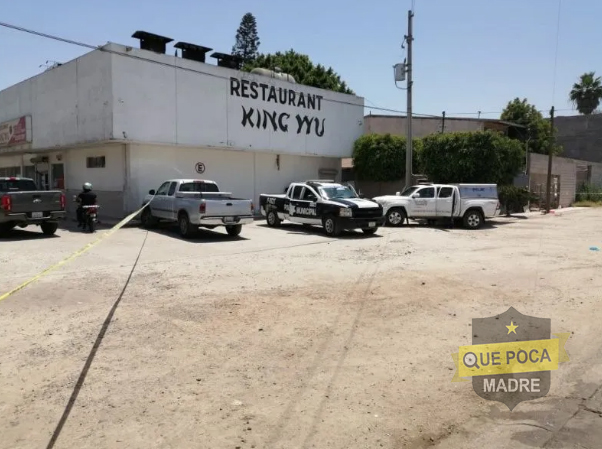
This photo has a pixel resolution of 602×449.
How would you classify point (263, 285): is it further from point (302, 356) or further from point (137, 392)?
point (137, 392)

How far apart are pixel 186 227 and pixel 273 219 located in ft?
15.6

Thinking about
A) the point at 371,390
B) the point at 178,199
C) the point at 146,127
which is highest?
the point at 146,127

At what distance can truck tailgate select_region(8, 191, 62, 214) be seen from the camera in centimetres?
1479

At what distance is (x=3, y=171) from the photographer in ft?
108

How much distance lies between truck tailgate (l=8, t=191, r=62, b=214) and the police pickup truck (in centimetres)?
764

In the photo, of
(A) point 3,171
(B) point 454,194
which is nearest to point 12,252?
(B) point 454,194

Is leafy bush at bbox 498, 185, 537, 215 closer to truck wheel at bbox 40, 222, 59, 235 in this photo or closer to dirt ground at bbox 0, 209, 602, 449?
dirt ground at bbox 0, 209, 602, 449

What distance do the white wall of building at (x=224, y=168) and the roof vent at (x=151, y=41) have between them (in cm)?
459

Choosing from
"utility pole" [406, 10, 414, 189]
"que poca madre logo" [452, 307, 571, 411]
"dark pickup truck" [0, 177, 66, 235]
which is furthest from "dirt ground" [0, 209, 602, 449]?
"utility pole" [406, 10, 414, 189]

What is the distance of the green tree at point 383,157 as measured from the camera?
28578 mm

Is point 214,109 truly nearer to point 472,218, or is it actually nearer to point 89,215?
point 89,215

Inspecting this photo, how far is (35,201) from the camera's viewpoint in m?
15.2

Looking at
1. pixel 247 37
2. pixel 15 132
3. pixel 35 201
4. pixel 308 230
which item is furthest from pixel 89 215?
pixel 247 37

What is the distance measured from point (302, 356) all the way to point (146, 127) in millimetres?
17389
